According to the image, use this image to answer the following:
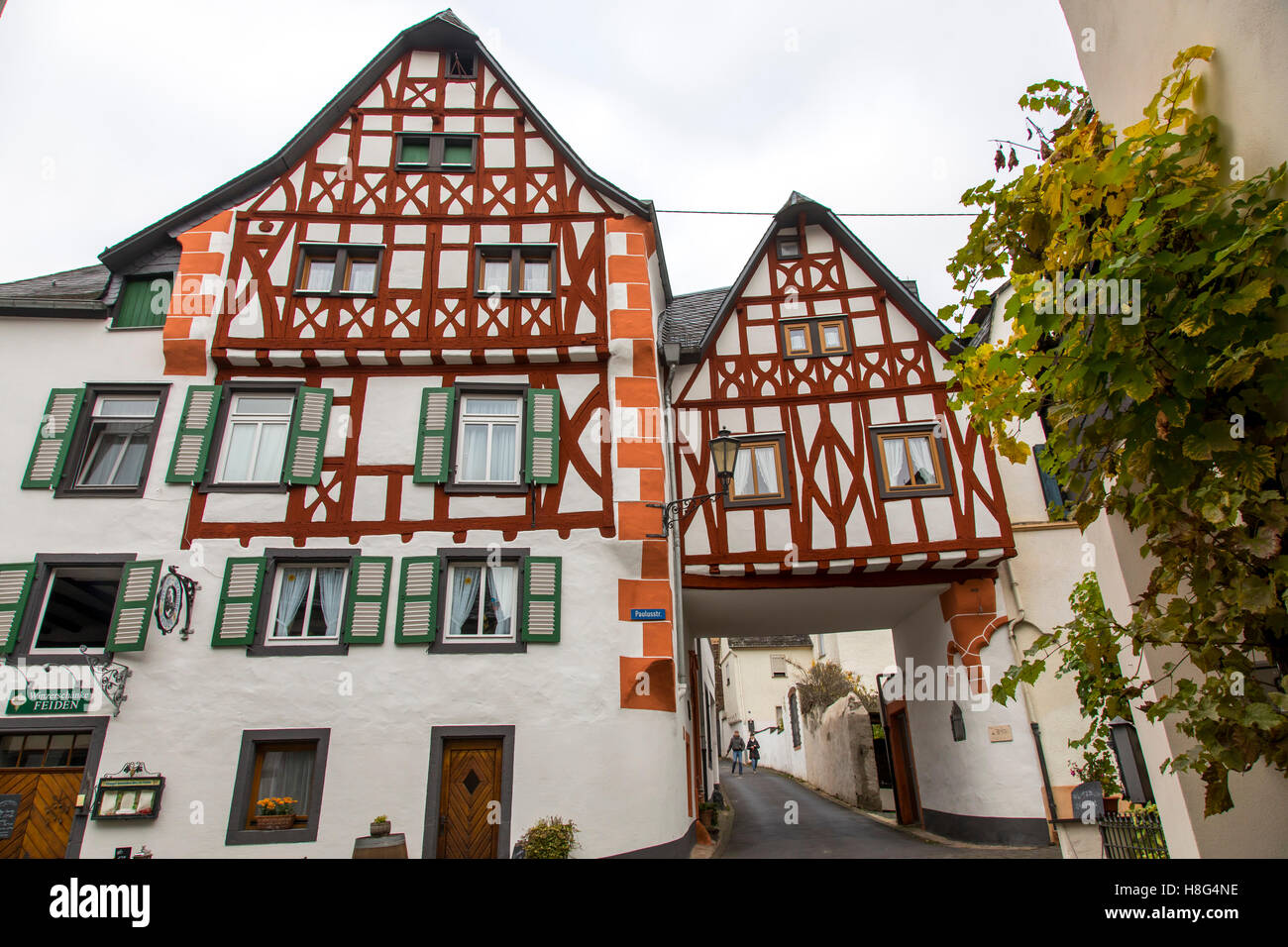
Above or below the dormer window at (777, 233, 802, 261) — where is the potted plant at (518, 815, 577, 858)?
below

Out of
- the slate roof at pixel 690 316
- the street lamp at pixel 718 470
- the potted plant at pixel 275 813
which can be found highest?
the slate roof at pixel 690 316

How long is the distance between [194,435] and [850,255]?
1207cm

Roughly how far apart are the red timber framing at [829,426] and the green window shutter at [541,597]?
10.3ft

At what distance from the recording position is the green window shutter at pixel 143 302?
12367 mm

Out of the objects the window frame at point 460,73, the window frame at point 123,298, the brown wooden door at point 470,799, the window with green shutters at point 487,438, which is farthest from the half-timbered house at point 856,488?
the window frame at point 123,298

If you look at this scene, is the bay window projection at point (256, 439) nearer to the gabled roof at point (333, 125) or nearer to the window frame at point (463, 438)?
the window frame at point (463, 438)

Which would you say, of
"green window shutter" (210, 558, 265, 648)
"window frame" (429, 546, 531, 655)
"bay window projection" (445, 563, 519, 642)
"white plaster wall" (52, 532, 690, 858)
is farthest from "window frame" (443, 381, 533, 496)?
"green window shutter" (210, 558, 265, 648)

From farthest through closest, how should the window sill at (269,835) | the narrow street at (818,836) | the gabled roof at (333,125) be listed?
the gabled roof at (333,125) < the narrow street at (818,836) < the window sill at (269,835)

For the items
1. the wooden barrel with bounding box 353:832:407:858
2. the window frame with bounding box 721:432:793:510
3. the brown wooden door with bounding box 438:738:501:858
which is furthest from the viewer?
the window frame with bounding box 721:432:793:510

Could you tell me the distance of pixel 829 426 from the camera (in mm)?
13914

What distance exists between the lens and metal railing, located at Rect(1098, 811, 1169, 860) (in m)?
6.78

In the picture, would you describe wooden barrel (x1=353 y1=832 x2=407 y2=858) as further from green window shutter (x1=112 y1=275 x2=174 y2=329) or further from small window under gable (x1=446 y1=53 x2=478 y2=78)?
small window under gable (x1=446 y1=53 x2=478 y2=78)

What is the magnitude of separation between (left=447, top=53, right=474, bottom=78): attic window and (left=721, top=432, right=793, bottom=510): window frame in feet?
28.1
